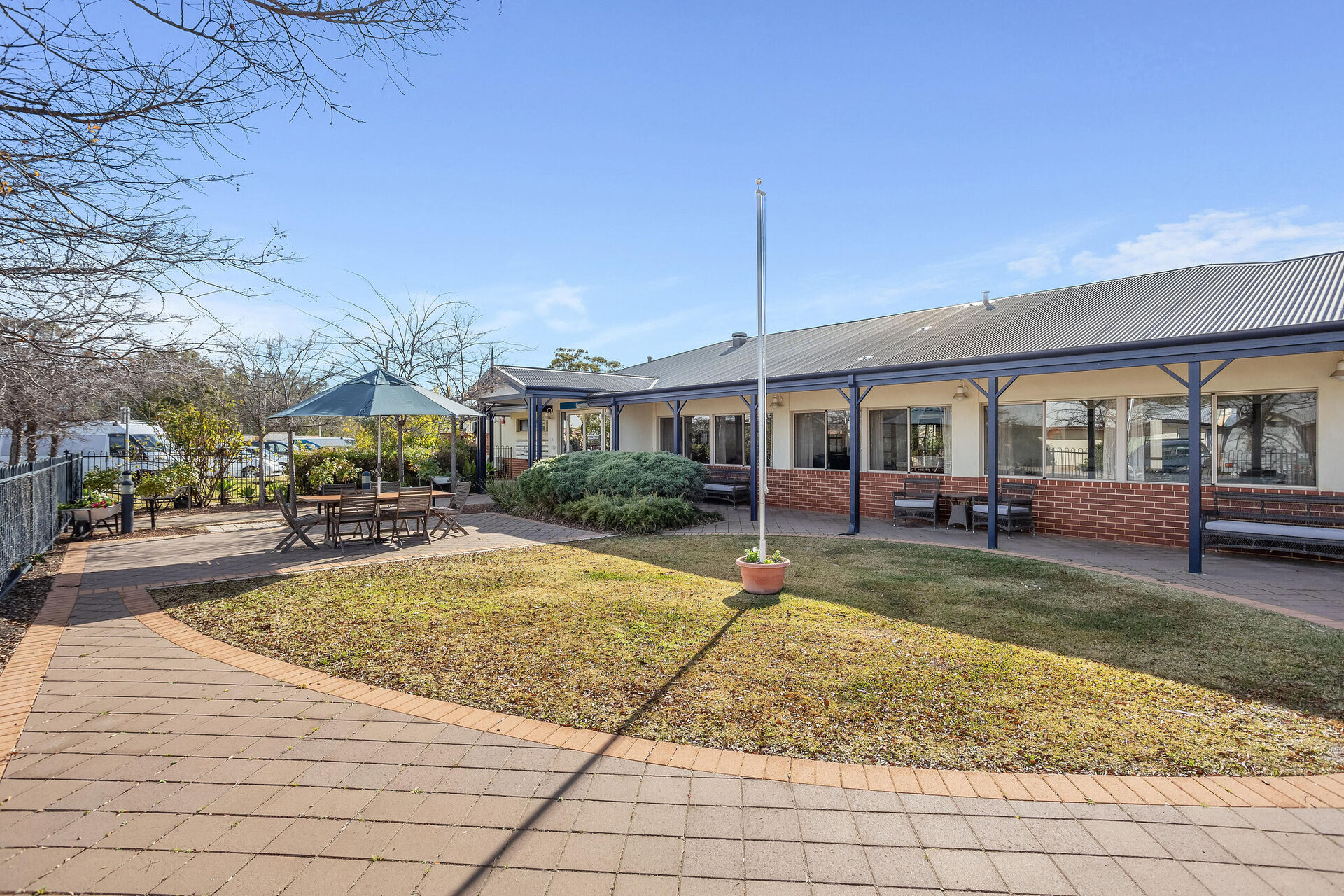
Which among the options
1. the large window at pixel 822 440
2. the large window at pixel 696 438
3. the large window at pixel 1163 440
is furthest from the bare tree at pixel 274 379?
the large window at pixel 1163 440

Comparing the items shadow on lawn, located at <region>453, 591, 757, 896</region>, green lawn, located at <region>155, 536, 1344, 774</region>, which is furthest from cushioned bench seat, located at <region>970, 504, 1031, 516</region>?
shadow on lawn, located at <region>453, 591, 757, 896</region>

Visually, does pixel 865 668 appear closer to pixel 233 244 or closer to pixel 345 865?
pixel 345 865

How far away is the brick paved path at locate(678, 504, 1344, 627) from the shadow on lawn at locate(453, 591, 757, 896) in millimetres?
4673

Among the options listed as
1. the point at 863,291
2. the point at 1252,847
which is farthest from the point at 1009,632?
the point at 863,291

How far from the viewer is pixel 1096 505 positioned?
1016cm

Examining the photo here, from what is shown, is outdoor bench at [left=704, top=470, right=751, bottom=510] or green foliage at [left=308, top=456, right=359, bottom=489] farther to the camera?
green foliage at [left=308, top=456, right=359, bottom=489]

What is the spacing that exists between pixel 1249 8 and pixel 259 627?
14.5m

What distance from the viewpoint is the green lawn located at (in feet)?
10.8

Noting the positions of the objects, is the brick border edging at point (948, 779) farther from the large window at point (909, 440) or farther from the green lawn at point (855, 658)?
the large window at point (909, 440)

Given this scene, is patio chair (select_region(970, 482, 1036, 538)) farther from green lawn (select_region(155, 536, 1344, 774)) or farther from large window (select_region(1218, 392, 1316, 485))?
green lawn (select_region(155, 536, 1344, 774))

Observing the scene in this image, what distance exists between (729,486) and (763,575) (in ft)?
27.3

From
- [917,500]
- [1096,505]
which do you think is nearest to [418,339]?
[917,500]

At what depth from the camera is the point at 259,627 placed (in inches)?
207

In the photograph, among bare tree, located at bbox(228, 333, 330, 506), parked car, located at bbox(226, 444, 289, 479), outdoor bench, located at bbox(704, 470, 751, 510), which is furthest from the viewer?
parked car, located at bbox(226, 444, 289, 479)
